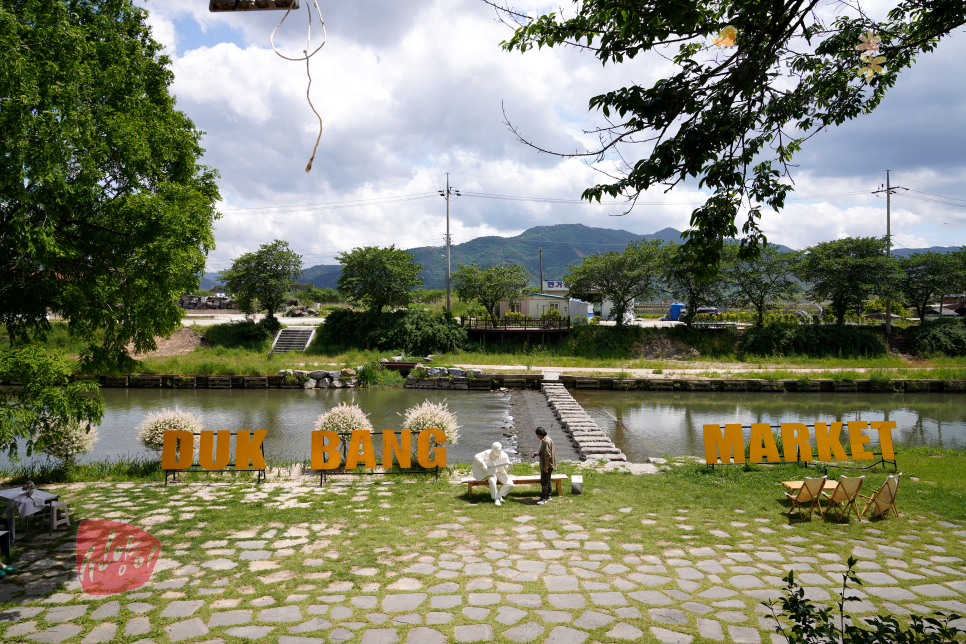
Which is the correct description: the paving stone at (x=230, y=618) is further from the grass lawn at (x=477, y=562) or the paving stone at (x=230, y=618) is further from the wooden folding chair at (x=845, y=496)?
the wooden folding chair at (x=845, y=496)

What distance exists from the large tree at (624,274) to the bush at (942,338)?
15168 millimetres

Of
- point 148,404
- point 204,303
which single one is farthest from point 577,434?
point 204,303

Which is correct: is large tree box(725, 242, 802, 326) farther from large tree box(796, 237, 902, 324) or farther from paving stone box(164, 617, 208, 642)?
paving stone box(164, 617, 208, 642)

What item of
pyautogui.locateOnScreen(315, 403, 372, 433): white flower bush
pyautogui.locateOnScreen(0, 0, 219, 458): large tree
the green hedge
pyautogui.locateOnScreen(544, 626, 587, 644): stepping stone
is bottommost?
pyautogui.locateOnScreen(544, 626, 587, 644): stepping stone

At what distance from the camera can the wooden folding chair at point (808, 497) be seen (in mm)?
7594

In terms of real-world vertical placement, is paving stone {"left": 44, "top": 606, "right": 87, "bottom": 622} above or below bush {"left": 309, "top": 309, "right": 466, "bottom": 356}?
below

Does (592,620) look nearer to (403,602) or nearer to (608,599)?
(608,599)

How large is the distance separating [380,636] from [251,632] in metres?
1.08

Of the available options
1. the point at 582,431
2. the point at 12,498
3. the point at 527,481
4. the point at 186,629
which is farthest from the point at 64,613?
the point at 582,431

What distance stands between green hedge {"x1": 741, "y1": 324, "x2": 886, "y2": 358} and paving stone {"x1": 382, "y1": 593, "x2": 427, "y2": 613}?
32.4m

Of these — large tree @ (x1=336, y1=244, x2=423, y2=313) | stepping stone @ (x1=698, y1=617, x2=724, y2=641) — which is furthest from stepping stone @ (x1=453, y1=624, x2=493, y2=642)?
large tree @ (x1=336, y1=244, x2=423, y2=313)

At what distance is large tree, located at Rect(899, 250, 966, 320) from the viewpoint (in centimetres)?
3400

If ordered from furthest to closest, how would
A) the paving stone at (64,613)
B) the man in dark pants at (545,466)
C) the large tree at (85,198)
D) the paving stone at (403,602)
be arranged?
the man in dark pants at (545,466)
the large tree at (85,198)
the paving stone at (403,602)
the paving stone at (64,613)

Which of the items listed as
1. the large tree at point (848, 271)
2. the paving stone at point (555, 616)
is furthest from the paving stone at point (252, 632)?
the large tree at point (848, 271)
